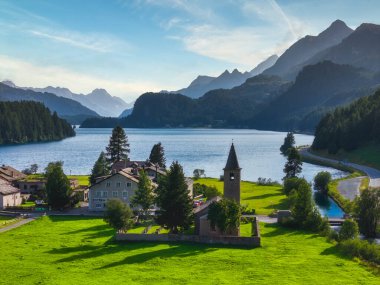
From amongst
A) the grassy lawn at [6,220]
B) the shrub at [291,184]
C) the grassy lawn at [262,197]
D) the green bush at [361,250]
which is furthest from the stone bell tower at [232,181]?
the grassy lawn at [6,220]

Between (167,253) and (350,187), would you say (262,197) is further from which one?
(167,253)

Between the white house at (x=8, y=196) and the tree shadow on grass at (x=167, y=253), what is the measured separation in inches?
1461

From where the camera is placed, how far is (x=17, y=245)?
4775 centimetres

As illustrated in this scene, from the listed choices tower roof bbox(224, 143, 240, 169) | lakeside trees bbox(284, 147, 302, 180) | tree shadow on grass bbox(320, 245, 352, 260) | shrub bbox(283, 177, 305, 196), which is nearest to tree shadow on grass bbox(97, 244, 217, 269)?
tree shadow on grass bbox(320, 245, 352, 260)

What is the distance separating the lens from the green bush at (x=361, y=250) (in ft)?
145

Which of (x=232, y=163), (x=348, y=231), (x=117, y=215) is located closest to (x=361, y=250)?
(x=348, y=231)

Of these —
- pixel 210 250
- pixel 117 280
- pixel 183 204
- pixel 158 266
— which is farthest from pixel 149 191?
pixel 117 280

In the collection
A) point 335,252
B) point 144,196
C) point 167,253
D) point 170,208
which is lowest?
point 335,252

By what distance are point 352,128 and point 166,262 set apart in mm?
125218

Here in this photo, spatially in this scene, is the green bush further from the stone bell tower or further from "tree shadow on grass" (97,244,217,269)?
A: the stone bell tower

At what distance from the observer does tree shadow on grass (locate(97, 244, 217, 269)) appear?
42156 mm

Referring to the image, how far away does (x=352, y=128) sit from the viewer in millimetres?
153500

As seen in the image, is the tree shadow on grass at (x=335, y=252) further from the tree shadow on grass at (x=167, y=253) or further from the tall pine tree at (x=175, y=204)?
the tall pine tree at (x=175, y=204)

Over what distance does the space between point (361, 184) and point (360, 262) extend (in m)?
57.7
